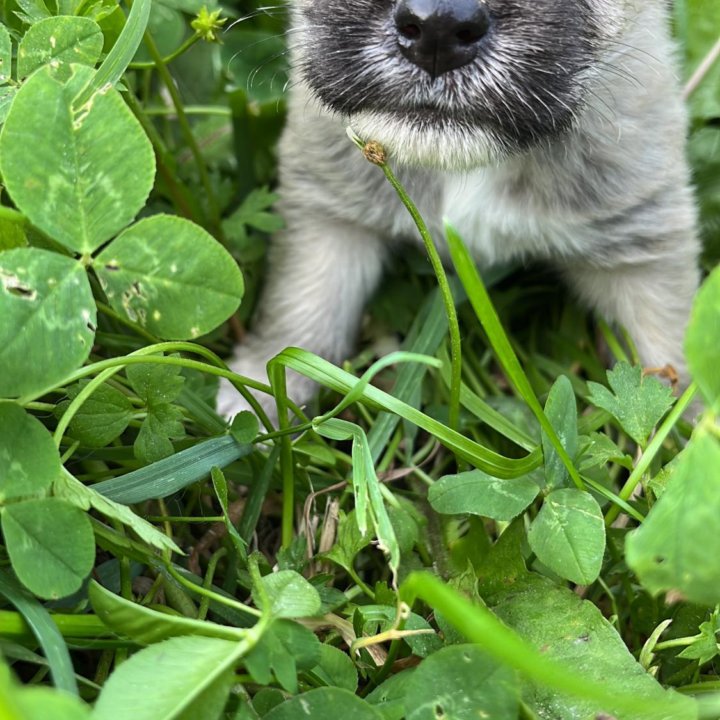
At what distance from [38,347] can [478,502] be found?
0.62 meters

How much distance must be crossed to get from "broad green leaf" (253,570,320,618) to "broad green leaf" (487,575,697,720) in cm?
30

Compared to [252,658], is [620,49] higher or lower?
higher

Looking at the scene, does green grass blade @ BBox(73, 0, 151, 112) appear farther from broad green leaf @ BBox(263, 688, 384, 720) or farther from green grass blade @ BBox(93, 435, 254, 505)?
broad green leaf @ BBox(263, 688, 384, 720)

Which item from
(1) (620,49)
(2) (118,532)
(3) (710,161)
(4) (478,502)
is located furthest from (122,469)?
(3) (710,161)

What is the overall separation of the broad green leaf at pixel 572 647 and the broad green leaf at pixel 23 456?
640 mm

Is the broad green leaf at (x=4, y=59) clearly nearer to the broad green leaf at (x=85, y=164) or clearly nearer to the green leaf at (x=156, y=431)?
the broad green leaf at (x=85, y=164)

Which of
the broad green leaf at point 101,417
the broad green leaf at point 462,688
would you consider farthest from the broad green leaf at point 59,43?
the broad green leaf at point 462,688

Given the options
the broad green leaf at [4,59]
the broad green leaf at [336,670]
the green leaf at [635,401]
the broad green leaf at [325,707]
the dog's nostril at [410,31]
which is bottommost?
the broad green leaf at [336,670]

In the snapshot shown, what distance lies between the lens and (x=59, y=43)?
133cm

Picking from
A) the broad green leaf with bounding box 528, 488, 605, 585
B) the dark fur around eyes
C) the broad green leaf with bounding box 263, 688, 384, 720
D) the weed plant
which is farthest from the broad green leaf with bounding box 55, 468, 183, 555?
the dark fur around eyes

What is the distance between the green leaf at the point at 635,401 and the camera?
137 cm

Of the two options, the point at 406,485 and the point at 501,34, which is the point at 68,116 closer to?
the point at 501,34

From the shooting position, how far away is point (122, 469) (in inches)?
55.7

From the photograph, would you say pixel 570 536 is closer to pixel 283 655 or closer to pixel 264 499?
pixel 283 655
